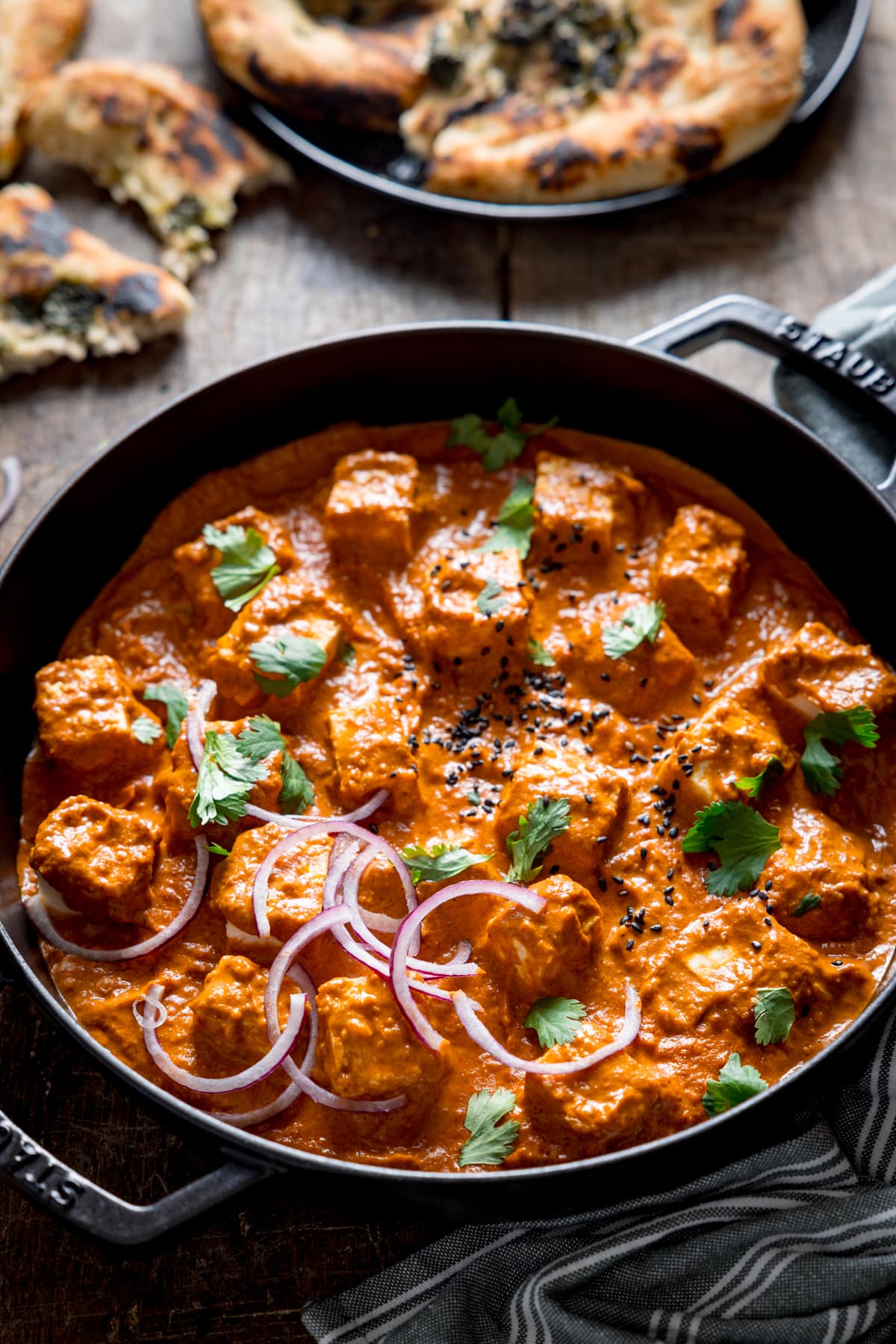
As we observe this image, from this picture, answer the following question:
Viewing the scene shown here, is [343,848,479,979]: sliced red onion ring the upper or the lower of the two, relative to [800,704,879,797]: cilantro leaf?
lower

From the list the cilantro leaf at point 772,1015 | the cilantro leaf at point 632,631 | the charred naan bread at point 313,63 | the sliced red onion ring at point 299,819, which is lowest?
the cilantro leaf at point 772,1015

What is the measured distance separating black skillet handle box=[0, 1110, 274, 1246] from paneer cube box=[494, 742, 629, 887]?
120 cm

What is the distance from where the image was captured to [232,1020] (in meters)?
3.32

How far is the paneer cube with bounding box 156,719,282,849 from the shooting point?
3.69m

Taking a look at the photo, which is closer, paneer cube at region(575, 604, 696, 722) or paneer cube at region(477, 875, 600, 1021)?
paneer cube at region(477, 875, 600, 1021)

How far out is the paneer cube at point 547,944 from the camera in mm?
3383

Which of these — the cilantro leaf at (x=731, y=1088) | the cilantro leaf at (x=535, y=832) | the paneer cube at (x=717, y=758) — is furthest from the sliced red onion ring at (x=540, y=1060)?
the paneer cube at (x=717, y=758)

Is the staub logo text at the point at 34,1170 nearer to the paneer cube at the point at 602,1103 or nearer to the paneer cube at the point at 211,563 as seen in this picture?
the paneer cube at the point at 602,1103

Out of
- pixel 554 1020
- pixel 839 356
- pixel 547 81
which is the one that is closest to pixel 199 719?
pixel 554 1020

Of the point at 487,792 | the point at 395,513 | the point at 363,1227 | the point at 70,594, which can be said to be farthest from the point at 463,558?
the point at 363,1227

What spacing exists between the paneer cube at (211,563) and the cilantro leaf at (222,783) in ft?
1.70

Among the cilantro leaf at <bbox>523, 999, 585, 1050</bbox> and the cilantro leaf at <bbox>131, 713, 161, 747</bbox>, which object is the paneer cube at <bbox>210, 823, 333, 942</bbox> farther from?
the cilantro leaf at <bbox>523, 999, 585, 1050</bbox>

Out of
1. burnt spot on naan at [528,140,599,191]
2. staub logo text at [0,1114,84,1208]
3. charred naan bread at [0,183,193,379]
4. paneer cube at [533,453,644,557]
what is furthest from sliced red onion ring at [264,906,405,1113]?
burnt spot on naan at [528,140,599,191]

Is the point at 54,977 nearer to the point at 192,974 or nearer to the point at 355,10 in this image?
the point at 192,974
